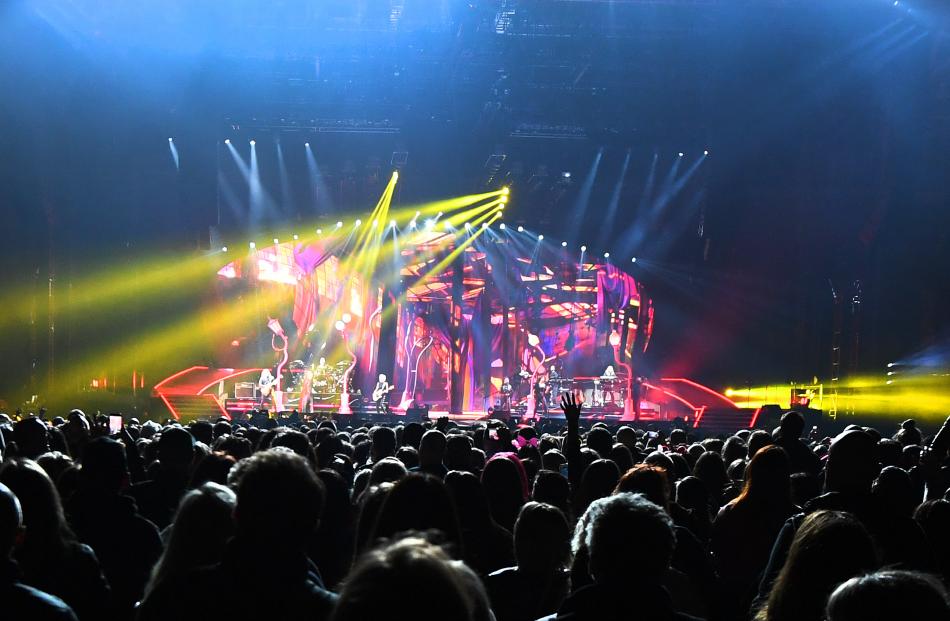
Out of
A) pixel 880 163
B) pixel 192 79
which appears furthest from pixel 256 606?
pixel 880 163

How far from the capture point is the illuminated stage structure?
79.6 feet

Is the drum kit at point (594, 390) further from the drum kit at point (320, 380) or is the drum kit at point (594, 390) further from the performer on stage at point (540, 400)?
the drum kit at point (320, 380)

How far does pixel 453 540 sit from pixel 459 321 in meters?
22.4

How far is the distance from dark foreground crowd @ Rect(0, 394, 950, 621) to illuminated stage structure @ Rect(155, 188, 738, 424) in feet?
61.6

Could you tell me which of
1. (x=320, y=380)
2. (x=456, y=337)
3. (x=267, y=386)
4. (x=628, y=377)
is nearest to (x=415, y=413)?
(x=320, y=380)

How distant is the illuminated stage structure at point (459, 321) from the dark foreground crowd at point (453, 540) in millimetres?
18786

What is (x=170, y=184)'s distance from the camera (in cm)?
2209

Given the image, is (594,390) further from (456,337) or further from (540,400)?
(456,337)

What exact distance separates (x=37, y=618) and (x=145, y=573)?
1.24 m

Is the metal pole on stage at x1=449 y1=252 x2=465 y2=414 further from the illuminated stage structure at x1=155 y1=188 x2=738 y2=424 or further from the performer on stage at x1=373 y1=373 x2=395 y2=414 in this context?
the performer on stage at x1=373 y1=373 x2=395 y2=414

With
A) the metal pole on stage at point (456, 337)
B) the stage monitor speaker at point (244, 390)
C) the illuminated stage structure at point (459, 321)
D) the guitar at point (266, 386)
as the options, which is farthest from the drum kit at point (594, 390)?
the stage monitor speaker at point (244, 390)

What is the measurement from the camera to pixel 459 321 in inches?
989

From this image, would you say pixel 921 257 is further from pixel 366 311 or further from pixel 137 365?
pixel 137 365

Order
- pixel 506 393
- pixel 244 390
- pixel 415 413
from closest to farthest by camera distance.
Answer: pixel 415 413, pixel 244 390, pixel 506 393
